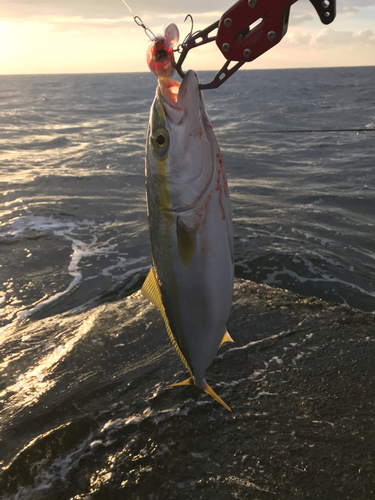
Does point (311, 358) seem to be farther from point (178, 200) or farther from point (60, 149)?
point (60, 149)

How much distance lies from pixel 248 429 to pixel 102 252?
20.3ft

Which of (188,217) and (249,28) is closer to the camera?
(249,28)

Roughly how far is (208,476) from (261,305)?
2.24 m

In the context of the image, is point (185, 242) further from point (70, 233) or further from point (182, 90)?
point (70, 233)

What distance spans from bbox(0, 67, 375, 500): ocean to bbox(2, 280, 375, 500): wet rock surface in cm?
6

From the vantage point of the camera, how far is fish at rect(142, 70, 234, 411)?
1.83 m

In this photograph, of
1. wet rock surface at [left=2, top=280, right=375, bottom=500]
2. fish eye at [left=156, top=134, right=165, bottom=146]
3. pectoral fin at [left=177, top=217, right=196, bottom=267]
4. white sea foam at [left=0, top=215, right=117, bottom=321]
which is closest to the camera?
fish eye at [left=156, top=134, right=165, bottom=146]

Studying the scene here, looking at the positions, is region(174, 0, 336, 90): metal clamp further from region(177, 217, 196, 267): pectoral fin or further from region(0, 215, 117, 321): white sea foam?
region(0, 215, 117, 321): white sea foam

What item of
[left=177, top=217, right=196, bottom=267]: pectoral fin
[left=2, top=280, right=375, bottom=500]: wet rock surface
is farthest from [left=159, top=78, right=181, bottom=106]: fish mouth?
[left=2, top=280, right=375, bottom=500]: wet rock surface

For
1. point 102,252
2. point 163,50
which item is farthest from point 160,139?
point 102,252

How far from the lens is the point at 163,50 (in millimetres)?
1800

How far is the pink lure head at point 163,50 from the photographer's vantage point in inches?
70.6

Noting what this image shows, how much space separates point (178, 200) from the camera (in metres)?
1.92

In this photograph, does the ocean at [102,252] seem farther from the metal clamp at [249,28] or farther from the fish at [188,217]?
the metal clamp at [249,28]
